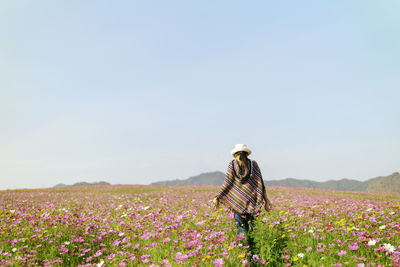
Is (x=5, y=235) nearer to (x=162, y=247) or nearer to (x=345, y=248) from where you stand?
(x=162, y=247)

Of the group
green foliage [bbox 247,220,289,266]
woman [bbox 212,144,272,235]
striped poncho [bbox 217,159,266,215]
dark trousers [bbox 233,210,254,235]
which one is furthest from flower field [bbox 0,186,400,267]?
striped poncho [bbox 217,159,266,215]

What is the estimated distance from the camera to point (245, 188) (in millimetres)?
6562

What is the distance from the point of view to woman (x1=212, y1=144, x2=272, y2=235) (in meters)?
6.49

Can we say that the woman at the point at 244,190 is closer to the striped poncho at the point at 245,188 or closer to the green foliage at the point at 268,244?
the striped poncho at the point at 245,188

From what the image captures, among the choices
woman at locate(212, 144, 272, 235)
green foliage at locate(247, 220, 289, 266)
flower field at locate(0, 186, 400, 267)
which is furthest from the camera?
woman at locate(212, 144, 272, 235)

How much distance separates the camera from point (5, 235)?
277 inches

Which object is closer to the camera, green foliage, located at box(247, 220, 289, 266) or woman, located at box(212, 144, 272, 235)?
green foliage, located at box(247, 220, 289, 266)

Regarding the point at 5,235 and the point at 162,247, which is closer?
the point at 162,247

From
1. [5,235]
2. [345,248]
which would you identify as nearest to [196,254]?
[345,248]

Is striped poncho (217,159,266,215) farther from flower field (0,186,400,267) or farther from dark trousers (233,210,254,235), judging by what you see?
flower field (0,186,400,267)

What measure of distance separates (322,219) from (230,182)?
3.51m

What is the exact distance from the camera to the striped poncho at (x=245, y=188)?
21.3 ft

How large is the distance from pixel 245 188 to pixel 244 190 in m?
0.05

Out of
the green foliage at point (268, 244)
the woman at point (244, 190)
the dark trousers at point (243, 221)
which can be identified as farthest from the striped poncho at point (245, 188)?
the green foliage at point (268, 244)
